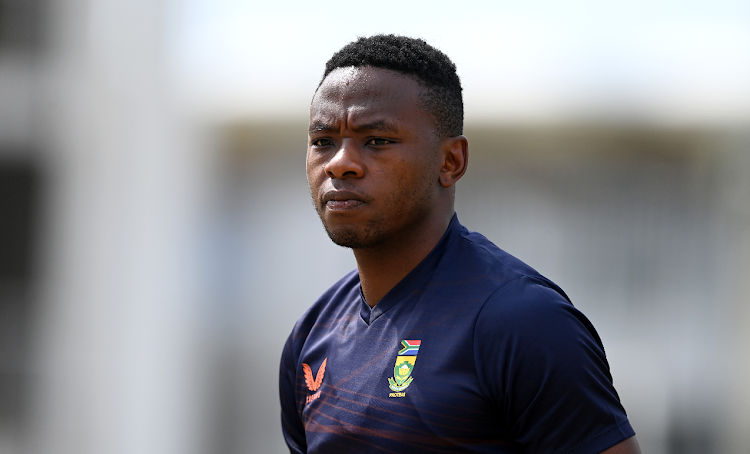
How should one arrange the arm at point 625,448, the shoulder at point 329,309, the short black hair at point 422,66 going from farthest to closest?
the shoulder at point 329,309, the short black hair at point 422,66, the arm at point 625,448

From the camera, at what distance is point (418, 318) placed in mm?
1938

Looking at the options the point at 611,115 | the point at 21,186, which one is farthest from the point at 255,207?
the point at 611,115

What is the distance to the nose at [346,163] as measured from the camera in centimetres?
197

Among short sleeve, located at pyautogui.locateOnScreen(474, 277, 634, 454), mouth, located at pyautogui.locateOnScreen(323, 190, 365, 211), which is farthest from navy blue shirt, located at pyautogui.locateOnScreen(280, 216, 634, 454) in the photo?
mouth, located at pyautogui.locateOnScreen(323, 190, 365, 211)

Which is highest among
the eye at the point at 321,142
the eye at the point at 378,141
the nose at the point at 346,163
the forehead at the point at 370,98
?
the forehead at the point at 370,98

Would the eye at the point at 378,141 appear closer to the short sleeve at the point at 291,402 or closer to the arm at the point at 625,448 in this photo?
the short sleeve at the point at 291,402

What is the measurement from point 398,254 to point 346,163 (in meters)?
0.30

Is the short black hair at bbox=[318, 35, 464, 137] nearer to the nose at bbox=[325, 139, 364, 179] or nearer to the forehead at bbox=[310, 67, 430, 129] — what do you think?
the forehead at bbox=[310, 67, 430, 129]

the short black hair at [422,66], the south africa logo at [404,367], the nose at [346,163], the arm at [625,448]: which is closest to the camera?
the arm at [625,448]

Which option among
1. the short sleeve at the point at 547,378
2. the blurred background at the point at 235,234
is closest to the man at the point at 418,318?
the short sleeve at the point at 547,378

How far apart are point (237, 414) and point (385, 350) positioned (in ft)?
12.3

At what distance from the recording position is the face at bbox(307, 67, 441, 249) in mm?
1979

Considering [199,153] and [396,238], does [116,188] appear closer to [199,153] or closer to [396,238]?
[199,153]

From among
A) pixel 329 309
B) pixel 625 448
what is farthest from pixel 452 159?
pixel 625 448
